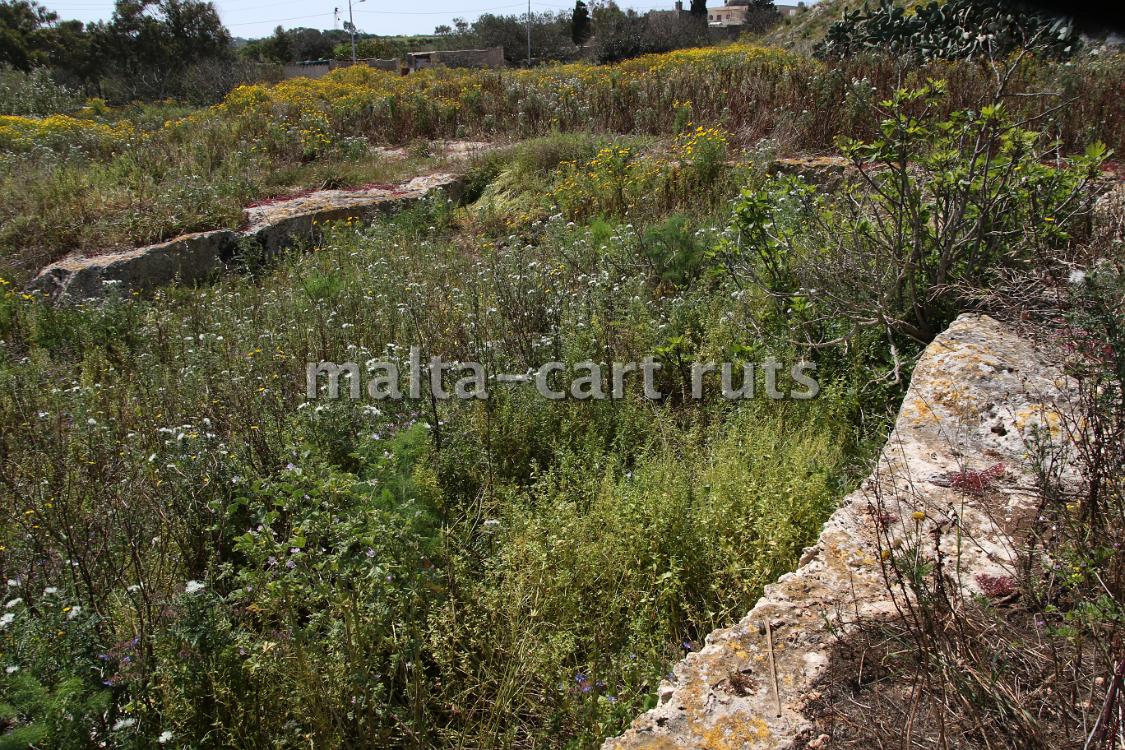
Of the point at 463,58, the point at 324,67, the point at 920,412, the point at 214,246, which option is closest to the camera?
the point at 920,412

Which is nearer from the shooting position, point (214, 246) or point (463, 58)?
point (214, 246)

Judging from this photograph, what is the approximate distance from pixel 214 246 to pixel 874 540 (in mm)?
7790

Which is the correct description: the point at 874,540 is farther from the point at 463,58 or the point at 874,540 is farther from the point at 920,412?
the point at 463,58

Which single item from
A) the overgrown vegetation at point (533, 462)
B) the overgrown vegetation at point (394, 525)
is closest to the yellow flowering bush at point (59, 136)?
the overgrown vegetation at point (533, 462)

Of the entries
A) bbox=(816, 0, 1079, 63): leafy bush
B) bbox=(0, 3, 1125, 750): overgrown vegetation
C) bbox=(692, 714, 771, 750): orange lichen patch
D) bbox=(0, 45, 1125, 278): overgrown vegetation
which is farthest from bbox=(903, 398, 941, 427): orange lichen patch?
bbox=(816, 0, 1079, 63): leafy bush

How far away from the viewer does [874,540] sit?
247 centimetres

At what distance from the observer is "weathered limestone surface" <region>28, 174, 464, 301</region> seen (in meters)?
7.16

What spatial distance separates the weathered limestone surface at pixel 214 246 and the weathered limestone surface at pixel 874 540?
635 cm

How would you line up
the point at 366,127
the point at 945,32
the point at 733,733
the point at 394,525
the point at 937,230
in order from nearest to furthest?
1. the point at 733,733
2. the point at 394,525
3. the point at 937,230
4. the point at 366,127
5. the point at 945,32

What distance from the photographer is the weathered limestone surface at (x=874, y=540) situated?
1.93 m

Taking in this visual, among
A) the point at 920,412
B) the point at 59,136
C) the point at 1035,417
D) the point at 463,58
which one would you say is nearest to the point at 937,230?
the point at 920,412

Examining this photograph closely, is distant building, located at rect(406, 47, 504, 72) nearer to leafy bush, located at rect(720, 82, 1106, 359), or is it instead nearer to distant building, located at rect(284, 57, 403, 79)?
distant building, located at rect(284, 57, 403, 79)

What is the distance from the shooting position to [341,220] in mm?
8734

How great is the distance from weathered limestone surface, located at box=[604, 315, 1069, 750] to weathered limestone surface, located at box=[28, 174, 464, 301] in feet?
20.8
